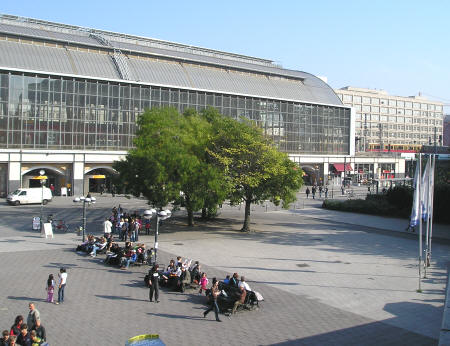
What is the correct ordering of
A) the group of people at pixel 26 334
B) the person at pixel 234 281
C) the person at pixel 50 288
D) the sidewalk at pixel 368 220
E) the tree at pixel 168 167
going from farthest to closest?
1. the sidewalk at pixel 368 220
2. the tree at pixel 168 167
3. the person at pixel 234 281
4. the person at pixel 50 288
5. the group of people at pixel 26 334

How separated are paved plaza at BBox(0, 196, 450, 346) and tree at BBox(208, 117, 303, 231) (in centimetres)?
289

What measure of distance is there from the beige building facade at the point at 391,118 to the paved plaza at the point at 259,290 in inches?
3952

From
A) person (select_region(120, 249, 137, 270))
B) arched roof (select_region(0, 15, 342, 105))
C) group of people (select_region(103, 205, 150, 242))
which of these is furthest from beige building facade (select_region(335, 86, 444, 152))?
person (select_region(120, 249, 137, 270))

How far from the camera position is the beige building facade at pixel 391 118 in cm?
13175

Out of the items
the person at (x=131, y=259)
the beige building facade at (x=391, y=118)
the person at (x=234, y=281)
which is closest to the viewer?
the person at (x=234, y=281)

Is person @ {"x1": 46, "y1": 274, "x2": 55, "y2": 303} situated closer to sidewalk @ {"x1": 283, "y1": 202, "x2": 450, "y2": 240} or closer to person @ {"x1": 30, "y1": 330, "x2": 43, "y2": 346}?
person @ {"x1": 30, "y1": 330, "x2": 43, "y2": 346}

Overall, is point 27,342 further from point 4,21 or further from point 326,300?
point 4,21

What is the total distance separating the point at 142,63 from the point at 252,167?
1529 inches

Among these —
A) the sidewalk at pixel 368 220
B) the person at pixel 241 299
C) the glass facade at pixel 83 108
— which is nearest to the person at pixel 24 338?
the person at pixel 241 299

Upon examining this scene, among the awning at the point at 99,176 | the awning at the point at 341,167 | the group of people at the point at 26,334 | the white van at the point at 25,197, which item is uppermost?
the awning at the point at 341,167

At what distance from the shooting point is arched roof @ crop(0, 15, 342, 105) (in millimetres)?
56281

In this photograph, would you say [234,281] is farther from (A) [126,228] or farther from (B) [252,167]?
(B) [252,167]

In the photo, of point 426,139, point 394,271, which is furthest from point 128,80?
point 426,139

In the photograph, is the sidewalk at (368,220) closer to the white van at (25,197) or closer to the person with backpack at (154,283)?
the person with backpack at (154,283)
